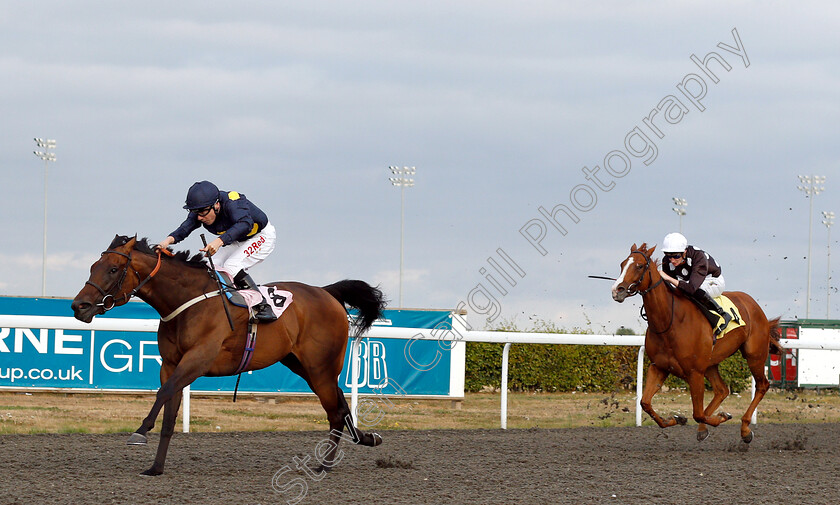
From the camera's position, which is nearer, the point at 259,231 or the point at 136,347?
the point at 259,231

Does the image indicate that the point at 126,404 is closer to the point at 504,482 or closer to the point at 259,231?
the point at 259,231

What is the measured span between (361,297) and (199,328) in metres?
1.40

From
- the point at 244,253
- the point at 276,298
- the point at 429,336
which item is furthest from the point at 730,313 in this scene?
the point at 244,253

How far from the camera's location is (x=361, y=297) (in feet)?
21.7

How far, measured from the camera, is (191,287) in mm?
5613

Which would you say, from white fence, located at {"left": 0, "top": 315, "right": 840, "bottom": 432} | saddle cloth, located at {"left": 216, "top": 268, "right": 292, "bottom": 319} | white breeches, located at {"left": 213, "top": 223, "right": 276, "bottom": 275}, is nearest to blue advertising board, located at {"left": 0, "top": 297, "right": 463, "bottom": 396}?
white fence, located at {"left": 0, "top": 315, "right": 840, "bottom": 432}

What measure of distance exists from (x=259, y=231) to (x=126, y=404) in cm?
574

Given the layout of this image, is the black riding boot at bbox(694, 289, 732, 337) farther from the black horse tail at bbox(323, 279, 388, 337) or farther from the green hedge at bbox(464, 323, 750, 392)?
the green hedge at bbox(464, 323, 750, 392)

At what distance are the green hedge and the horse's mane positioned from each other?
8509 mm

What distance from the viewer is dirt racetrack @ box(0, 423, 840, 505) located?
15.7 ft

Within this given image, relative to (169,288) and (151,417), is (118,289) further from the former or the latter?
(151,417)

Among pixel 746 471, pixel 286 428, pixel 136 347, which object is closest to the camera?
pixel 746 471

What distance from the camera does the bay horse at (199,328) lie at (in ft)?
17.4

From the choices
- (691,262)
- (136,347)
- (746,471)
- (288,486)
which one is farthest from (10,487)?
(136,347)
